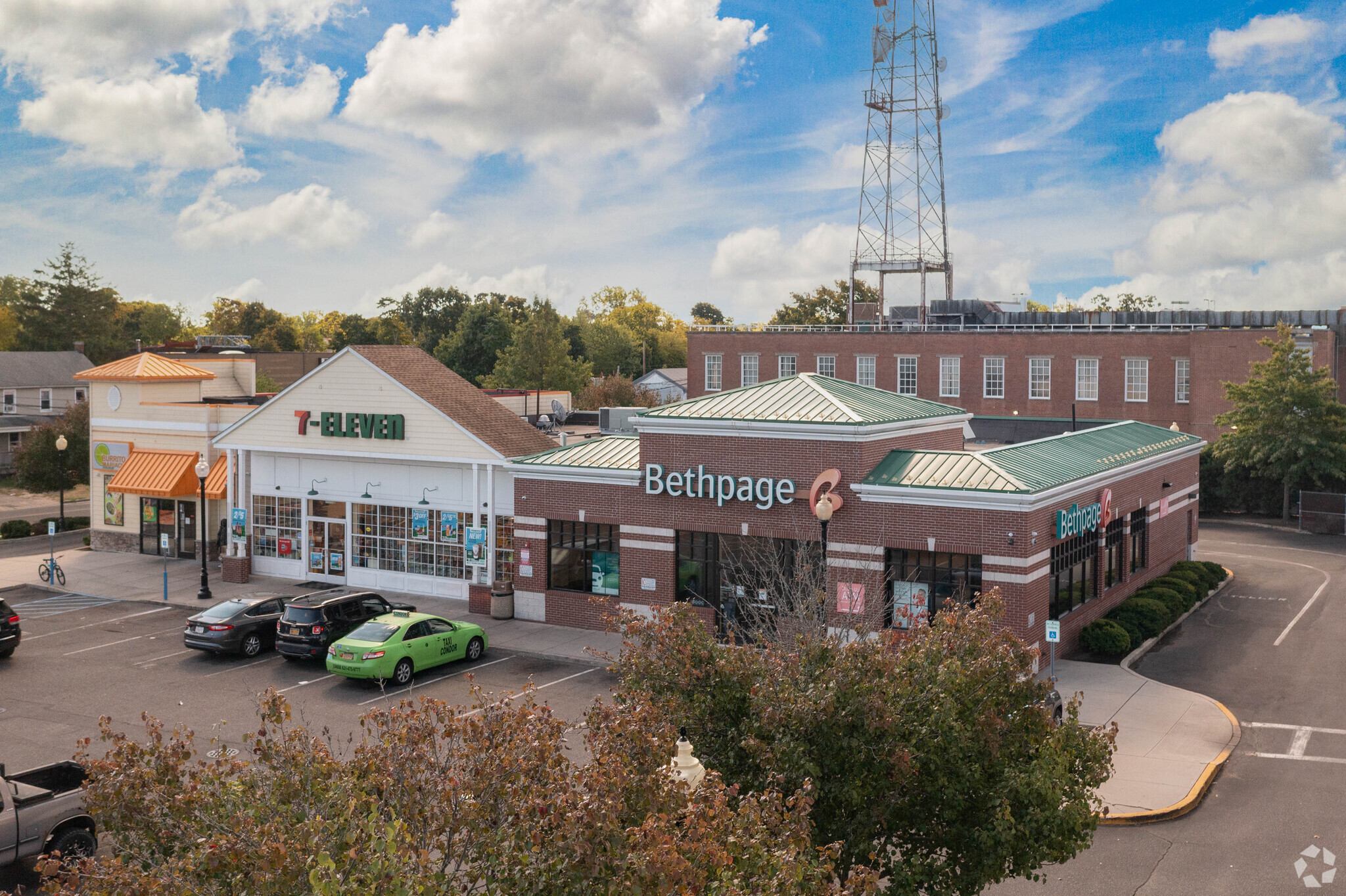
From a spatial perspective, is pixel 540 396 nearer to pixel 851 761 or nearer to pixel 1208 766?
pixel 1208 766

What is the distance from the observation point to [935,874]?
11250 mm

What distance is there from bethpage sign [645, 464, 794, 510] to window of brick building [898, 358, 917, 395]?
A: 143 feet

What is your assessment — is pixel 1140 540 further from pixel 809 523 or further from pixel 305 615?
pixel 305 615

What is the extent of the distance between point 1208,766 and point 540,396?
39473mm

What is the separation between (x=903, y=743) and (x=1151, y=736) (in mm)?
13815

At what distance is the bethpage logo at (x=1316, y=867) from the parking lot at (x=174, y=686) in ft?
43.5

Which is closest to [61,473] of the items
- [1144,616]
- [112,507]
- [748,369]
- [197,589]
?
[112,507]

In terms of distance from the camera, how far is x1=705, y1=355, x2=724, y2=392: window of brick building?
7862 cm

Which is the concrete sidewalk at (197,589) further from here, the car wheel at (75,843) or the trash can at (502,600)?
the car wheel at (75,843)

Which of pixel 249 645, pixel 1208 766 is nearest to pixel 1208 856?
pixel 1208 766

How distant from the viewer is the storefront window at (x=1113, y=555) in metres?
31.9

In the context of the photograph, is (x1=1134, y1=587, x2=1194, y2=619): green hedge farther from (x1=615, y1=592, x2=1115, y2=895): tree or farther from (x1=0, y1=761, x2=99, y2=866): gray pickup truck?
(x1=0, y1=761, x2=99, y2=866): gray pickup truck

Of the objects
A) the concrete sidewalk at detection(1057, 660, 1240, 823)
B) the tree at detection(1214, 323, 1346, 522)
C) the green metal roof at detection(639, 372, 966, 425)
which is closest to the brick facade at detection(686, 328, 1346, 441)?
the tree at detection(1214, 323, 1346, 522)

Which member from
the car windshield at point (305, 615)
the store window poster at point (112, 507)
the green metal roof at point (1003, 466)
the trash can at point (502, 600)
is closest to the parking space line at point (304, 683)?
the car windshield at point (305, 615)
